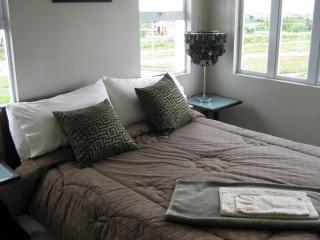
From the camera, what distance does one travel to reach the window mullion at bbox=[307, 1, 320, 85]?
306cm

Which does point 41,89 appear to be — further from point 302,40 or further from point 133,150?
point 302,40

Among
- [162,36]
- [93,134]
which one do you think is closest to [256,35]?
[162,36]

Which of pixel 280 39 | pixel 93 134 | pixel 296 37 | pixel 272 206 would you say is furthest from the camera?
pixel 280 39

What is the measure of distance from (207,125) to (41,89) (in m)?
1.26

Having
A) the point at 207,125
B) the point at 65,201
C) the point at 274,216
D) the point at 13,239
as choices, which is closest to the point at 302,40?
the point at 207,125

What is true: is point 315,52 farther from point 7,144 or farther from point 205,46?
point 7,144

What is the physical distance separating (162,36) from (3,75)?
1.53 meters

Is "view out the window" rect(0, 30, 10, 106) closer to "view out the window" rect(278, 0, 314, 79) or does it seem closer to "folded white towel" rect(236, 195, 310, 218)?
"folded white towel" rect(236, 195, 310, 218)

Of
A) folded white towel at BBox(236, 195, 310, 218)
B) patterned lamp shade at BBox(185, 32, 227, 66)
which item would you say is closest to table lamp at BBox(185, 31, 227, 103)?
patterned lamp shade at BBox(185, 32, 227, 66)

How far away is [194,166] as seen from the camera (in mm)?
2232

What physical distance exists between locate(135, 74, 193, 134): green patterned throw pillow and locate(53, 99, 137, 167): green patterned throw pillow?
1.20 ft

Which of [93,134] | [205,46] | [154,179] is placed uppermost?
[205,46]

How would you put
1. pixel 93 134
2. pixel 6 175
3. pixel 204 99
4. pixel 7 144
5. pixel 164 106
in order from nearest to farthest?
pixel 6 175, pixel 93 134, pixel 7 144, pixel 164 106, pixel 204 99

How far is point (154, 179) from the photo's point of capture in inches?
81.3
